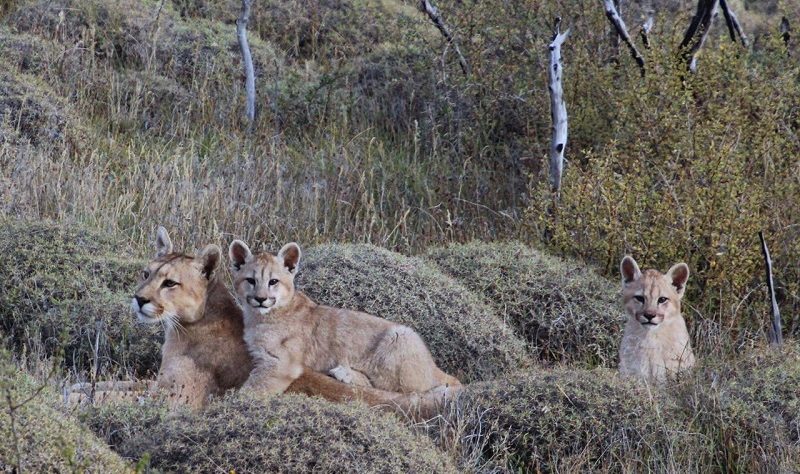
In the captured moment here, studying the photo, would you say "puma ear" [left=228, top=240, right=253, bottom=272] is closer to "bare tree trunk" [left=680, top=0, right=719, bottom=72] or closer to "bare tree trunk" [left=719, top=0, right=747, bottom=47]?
"bare tree trunk" [left=680, top=0, right=719, bottom=72]

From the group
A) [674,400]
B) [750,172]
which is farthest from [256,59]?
[674,400]

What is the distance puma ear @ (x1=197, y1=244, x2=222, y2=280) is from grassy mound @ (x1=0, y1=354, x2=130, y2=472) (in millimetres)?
2399

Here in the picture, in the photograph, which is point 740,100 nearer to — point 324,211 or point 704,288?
point 704,288

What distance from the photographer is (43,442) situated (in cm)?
597

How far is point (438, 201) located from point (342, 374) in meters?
5.21

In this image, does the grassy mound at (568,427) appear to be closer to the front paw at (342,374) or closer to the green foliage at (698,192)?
the front paw at (342,374)

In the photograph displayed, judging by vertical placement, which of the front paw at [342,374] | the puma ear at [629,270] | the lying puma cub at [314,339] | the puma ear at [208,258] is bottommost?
the front paw at [342,374]

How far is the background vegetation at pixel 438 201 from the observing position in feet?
25.0

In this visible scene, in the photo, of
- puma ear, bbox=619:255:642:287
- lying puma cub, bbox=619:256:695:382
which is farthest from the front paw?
puma ear, bbox=619:255:642:287

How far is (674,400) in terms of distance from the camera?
8000 millimetres

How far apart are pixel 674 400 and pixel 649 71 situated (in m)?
4.85

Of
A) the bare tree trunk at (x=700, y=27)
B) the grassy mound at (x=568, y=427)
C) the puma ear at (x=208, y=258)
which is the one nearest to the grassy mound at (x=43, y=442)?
the grassy mound at (x=568, y=427)

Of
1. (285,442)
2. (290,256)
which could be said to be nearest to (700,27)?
(290,256)

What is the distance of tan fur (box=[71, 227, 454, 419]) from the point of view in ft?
27.3
